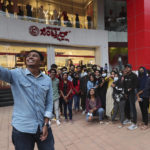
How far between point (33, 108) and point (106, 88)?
12.9ft

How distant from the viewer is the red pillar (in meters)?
7.70

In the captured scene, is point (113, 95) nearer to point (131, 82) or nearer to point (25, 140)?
point (131, 82)

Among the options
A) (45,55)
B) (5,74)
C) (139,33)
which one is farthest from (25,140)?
(45,55)

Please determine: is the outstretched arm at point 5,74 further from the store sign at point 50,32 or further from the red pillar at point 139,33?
the store sign at point 50,32

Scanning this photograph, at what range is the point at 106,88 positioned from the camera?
5074 millimetres

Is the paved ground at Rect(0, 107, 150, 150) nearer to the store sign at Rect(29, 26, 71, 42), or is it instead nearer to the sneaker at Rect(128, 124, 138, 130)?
the sneaker at Rect(128, 124, 138, 130)

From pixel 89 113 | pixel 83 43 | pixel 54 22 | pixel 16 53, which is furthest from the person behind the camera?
pixel 83 43

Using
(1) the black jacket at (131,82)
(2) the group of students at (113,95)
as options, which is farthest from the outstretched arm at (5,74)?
(1) the black jacket at (131,82)

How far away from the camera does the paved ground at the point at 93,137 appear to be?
309cm

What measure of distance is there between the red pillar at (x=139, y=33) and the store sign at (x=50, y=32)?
19.4ft

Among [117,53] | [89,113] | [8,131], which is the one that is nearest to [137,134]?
[89,113]

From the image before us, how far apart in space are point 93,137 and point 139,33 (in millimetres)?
6609

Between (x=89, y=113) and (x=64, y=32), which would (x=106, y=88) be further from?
(x=64, y=32)

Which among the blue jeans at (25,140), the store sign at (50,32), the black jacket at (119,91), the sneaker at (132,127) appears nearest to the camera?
the blue jeans at (25,140)
